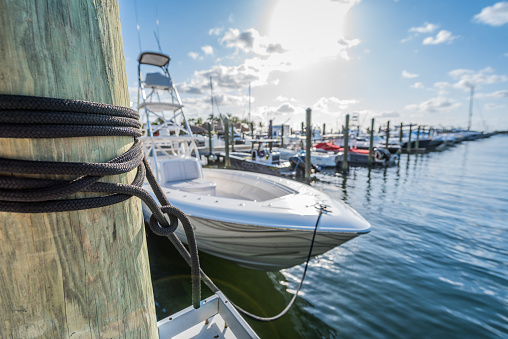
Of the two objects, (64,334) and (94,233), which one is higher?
(94,233)

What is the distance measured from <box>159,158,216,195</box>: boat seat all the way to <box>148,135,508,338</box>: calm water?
141cm

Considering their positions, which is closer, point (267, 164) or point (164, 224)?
point (164, 224)

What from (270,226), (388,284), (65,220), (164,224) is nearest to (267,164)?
(388,284)

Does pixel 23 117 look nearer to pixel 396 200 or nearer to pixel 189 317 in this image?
pixel 189 317

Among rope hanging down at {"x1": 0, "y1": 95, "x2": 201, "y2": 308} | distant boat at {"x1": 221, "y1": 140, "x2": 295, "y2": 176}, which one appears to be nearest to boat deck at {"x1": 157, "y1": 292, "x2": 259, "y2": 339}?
rope hanging down at {"x1": 0, "y1": 95, "x2": 201, "y2": 308}

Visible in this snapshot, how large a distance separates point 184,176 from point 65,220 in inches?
199

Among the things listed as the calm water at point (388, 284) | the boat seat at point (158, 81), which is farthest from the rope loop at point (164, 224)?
the boat seat at point (158, 81)

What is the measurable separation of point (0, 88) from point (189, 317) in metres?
1.28

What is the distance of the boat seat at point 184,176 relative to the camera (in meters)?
5.02

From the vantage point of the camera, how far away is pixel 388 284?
3.90 metres

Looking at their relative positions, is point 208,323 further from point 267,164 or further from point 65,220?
point 267,164

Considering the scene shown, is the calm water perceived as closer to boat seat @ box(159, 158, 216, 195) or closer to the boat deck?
boat seat @ box(159, 158, 216, 195)

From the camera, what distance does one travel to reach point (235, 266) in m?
4.32

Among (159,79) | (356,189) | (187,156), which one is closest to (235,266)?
(187,156)
